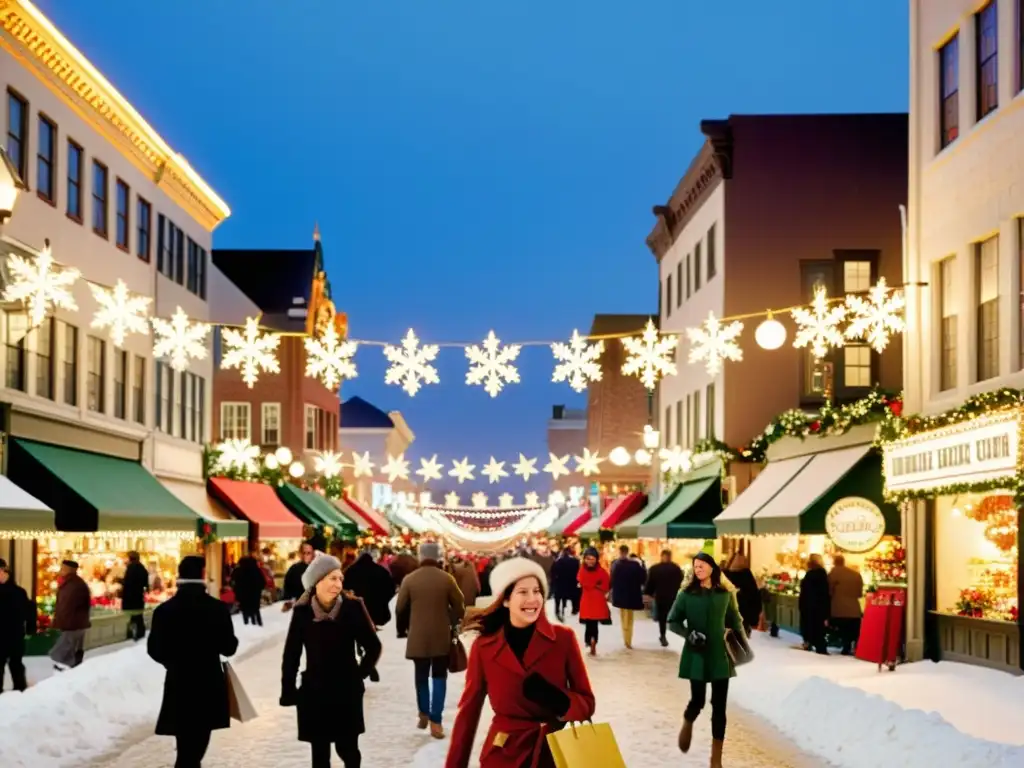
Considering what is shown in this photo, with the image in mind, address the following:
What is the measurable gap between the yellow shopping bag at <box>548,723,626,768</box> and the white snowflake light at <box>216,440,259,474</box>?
112ft

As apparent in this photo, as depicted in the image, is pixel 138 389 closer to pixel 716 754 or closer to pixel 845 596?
pixel 845 596

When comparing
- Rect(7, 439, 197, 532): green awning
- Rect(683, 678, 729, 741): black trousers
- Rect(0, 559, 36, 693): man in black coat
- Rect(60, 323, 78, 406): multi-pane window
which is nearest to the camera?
Rect(683, 678, 729, 741): black trousers

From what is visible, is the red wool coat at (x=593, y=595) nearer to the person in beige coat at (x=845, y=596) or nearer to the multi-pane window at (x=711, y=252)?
the person in beige coat at (x=845, y=596)

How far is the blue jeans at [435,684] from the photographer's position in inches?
573

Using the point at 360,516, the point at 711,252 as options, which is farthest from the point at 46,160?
the point at 360,516

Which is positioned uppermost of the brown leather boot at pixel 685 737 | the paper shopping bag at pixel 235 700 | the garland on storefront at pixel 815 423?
the garland on storefront at pixel 815 423

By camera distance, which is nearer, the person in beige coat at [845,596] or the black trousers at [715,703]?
the black trousers at [715,703]

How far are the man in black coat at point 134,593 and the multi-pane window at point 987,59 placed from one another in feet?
52.0

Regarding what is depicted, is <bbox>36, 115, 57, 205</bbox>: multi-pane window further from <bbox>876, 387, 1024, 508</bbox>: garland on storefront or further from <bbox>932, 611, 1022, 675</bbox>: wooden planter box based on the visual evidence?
<bbox>932, 611, 1022, 675</bbox>: wooden planter box

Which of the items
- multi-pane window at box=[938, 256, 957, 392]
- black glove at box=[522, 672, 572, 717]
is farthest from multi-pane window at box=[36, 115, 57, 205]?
black glove at box=[522, 672, 572, 717]

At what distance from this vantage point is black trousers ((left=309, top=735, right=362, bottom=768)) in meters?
9.96

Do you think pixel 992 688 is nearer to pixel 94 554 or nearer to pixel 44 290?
pixel 44 290

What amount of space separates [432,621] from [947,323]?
34.8 ft

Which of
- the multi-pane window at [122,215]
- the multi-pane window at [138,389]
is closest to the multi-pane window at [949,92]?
the multi-pane window at [122,215]
